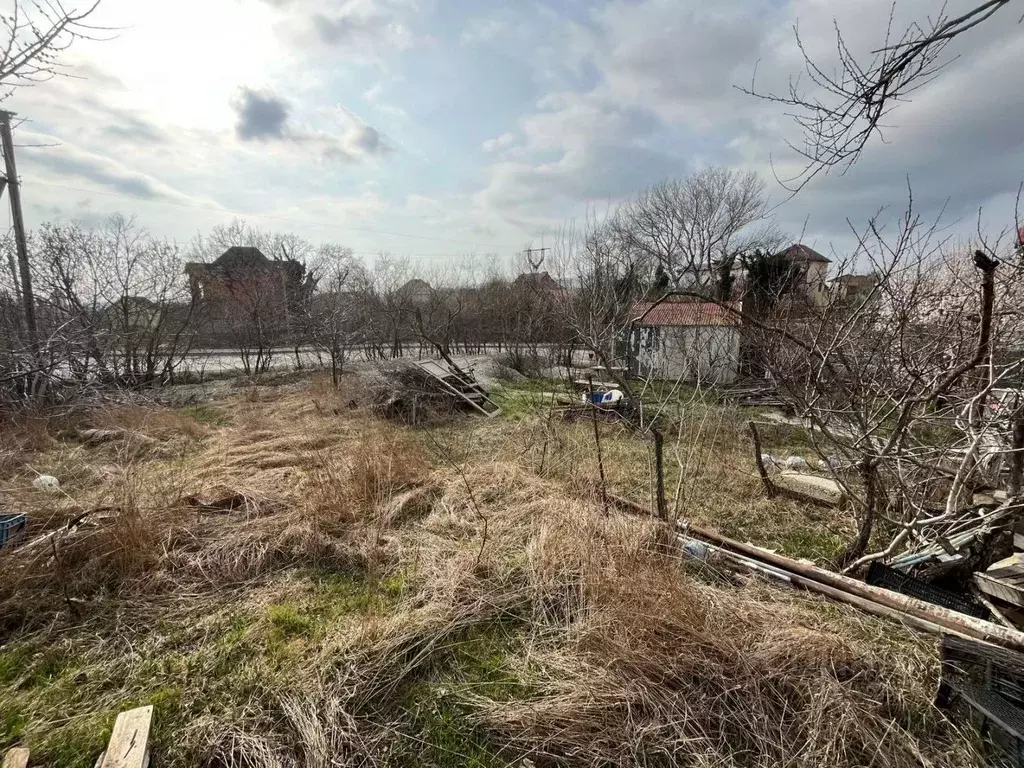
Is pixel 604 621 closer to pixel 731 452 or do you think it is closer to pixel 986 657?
pixel 986 657

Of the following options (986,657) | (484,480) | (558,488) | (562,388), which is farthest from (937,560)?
(562,388)

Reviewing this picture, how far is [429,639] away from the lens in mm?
2684

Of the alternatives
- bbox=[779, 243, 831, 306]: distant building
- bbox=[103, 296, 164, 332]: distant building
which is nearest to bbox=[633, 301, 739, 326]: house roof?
bbox=[779, 243, 831, 306]: distant building

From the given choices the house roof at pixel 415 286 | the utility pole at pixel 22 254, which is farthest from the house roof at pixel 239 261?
the utility pole at pixel 22 254

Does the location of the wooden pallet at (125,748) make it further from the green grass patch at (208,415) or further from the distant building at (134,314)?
the distant building at (134,314)

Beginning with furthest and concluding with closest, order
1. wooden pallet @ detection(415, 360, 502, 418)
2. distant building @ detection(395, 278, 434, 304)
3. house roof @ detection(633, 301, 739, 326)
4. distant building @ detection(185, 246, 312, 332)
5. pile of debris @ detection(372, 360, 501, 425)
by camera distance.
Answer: distant building @ detection(395, 278, 434, 304), distant building @ detection(185, 246, 312, 332), house roof @ detection(633, 301, 739, 326), wooden pallet @ detection(415, 360, 502, 418), pile of debris @ detection(372, 360, 501, 425)

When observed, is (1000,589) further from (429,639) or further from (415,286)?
(415,286)

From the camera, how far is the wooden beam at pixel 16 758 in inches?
75.7

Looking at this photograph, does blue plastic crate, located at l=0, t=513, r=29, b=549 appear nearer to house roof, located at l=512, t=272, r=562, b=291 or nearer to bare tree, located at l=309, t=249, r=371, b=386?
bare tree, located at l=309, t=249, r=371, b=386

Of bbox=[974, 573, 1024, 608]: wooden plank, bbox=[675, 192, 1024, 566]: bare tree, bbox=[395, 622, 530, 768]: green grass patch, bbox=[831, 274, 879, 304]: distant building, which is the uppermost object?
bbox=[831, 274, 879, 304]: distant building

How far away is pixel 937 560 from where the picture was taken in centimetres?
316

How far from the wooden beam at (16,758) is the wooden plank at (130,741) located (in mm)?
297

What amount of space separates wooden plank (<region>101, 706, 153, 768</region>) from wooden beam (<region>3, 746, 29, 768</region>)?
297 millimetres

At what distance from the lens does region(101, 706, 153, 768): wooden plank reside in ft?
6.29
